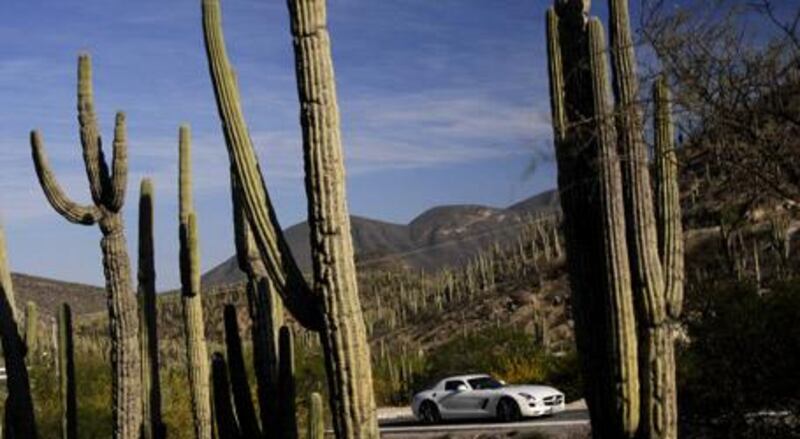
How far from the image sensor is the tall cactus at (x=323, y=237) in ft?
32.3

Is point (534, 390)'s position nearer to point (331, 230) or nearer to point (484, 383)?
point (484, 383)

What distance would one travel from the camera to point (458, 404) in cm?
2716

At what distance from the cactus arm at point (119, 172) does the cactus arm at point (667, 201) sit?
24.6 feet

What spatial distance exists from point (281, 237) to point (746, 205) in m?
4.85

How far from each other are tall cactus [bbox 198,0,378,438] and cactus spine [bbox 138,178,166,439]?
299 inches

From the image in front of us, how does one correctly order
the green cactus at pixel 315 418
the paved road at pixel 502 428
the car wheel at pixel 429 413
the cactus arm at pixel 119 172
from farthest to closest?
the car wheel at pixel 429 413, the paved road at pixel 502 428, the cactus arm at pixel 119 172, the green cactus at pixel 315 418

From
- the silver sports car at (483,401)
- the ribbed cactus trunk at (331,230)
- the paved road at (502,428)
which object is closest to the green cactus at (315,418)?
the ribbed cactus trunk at (331,230)

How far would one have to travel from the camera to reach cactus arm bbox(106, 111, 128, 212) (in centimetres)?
1688

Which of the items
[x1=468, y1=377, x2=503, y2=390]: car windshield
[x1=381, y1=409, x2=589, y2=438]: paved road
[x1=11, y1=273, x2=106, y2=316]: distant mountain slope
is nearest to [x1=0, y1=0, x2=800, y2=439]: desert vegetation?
[x1=381, y1=409, x2=589, y2=438]: paved road

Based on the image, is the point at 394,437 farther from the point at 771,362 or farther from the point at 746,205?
the point at 746,205

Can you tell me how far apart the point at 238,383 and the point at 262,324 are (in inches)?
28.3

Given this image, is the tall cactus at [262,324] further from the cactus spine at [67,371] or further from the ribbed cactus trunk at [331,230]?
the cactus spine at [67,371]

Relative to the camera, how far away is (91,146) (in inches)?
664

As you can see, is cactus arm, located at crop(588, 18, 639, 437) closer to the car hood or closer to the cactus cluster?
the cactus cluster
